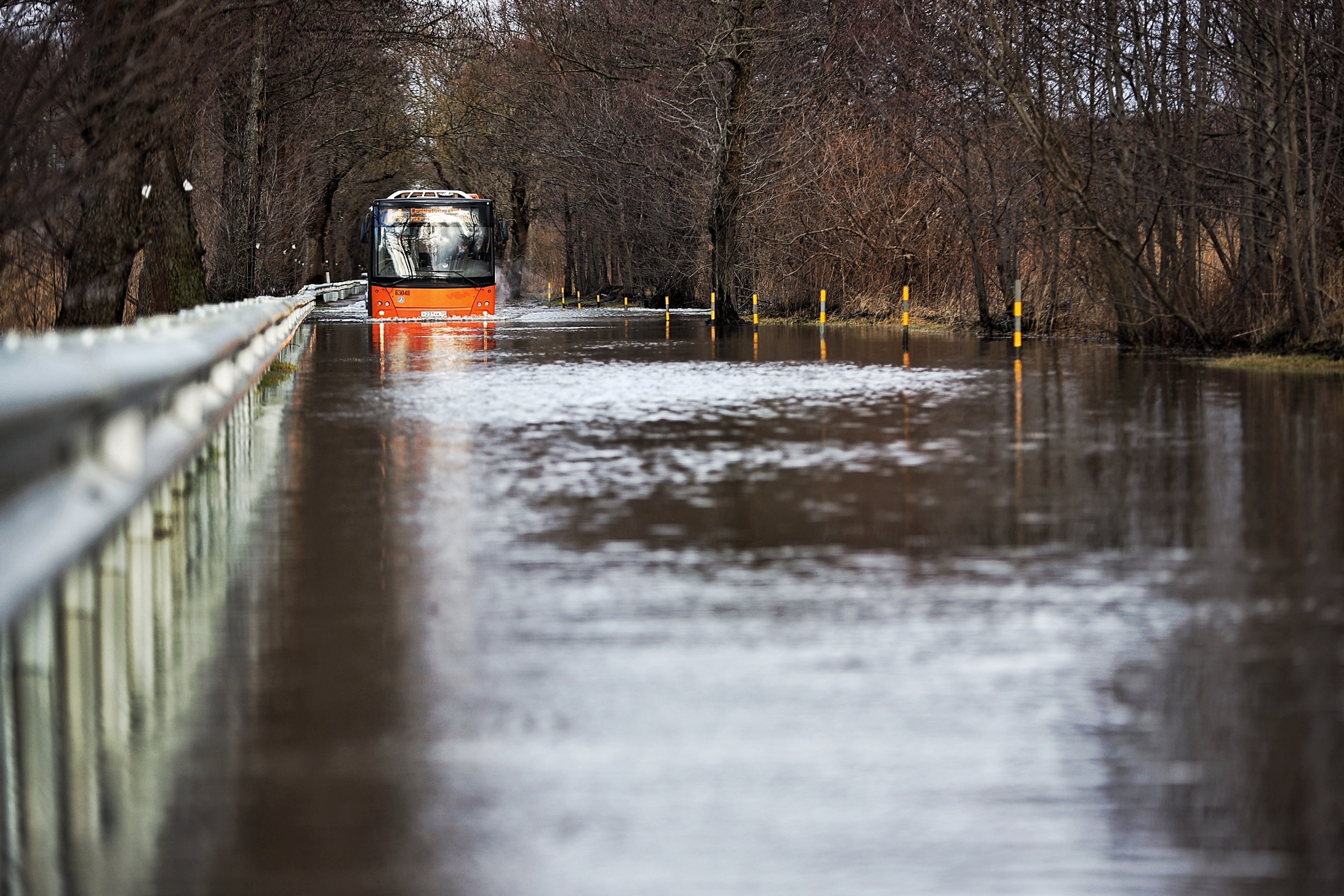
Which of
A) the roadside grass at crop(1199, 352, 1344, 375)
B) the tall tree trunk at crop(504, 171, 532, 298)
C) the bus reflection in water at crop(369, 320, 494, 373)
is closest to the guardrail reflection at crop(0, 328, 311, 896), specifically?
the roadside grass at crop(1199, 352, 1344, 375)

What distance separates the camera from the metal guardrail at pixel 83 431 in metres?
7.89

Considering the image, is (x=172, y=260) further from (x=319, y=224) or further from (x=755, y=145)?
(x=319, y=224)

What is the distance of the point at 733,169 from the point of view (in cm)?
5312

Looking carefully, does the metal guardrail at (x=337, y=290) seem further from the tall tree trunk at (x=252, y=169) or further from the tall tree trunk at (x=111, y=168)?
the tall tree trunk at (x=111, y=168)

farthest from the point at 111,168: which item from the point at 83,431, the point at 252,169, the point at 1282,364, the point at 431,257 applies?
the point at 431,257

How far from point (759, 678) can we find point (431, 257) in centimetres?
5010

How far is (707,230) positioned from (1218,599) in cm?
5108

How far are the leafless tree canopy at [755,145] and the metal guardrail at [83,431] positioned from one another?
12.1ft

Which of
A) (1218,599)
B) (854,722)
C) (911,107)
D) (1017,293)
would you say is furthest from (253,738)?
(911,107)

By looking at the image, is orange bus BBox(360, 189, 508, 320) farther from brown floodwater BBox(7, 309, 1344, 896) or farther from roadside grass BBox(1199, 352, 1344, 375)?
brown floodwater BBox(7, 309, 1344, 896)

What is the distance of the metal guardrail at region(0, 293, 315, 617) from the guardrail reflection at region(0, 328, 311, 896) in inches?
9.0

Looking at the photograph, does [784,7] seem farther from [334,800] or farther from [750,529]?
[334,800]

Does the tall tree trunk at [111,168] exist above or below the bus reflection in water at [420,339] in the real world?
above

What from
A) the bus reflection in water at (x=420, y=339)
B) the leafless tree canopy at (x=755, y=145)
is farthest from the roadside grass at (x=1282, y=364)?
the bus reflection in water at (x=420, y=339)
